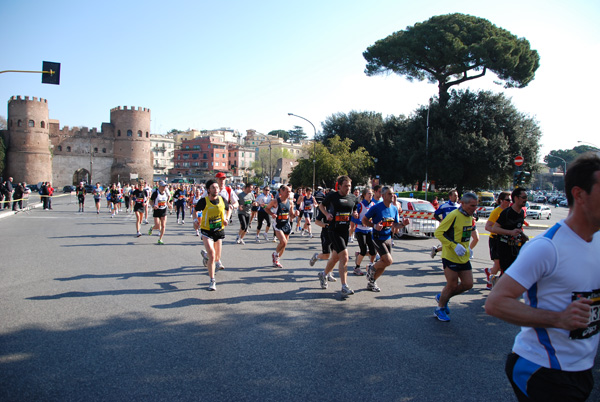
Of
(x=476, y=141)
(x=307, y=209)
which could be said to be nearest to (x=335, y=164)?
(x=476, y=141)

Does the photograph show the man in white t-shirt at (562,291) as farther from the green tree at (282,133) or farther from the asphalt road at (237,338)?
the green tree at (282,133)

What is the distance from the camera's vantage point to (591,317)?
1.97 meters

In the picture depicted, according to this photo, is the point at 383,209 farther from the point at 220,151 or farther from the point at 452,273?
the point at 220,151

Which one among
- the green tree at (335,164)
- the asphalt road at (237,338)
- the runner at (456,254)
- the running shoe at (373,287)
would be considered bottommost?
the asphalt road at (237,338)

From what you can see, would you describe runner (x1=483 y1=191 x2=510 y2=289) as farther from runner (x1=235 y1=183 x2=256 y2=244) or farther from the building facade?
the building facade

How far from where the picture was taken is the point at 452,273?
5520 mm

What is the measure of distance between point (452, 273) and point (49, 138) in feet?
281

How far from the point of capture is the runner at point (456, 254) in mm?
5430

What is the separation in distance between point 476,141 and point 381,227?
103 ft

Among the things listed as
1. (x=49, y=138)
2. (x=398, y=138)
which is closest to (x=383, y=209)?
(x=398, y=138)

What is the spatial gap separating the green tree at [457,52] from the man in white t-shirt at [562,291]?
127 ft

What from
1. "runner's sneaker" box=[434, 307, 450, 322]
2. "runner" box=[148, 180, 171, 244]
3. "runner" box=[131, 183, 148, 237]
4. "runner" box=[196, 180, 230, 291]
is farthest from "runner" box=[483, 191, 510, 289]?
"runner" box=[131, 183, 148, 237]

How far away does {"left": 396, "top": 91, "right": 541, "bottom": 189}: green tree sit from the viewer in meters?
34.6

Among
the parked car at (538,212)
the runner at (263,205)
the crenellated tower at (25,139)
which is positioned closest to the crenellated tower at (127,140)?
the crenellated tower at (25,139)
